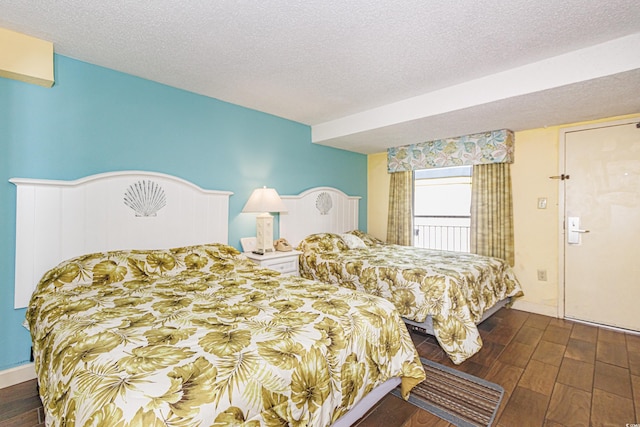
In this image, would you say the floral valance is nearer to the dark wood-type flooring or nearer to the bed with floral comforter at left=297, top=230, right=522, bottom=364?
the bed with floral comforter at left=297, top=230, right=522, bottom=364

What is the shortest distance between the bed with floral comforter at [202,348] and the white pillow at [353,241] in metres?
1.80

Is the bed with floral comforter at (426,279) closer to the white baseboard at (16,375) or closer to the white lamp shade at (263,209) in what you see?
the white lamp shade at (263,209)

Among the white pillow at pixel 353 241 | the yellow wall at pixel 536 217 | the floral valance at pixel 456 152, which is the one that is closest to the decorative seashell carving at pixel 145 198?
the white pillow at pixel 353 241

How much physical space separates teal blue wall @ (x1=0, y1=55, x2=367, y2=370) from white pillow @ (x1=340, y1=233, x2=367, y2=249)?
0.97 meters

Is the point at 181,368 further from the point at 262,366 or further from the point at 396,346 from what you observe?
the point at 396,346

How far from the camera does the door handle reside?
3.20 m

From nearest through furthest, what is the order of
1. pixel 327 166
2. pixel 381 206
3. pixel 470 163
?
pixel 470 163
pixel 327 166
pixel 381 206

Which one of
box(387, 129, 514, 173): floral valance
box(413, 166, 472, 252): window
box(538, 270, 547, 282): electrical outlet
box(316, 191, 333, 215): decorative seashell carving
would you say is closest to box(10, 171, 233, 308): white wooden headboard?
box(316, 191, 333, 215): decorative seashell carving

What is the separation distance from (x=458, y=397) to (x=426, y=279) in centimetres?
91

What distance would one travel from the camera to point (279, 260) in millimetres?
3168

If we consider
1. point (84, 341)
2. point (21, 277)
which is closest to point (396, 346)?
point (84, 341)

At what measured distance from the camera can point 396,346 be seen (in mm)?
1722

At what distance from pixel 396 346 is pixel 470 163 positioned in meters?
2.89

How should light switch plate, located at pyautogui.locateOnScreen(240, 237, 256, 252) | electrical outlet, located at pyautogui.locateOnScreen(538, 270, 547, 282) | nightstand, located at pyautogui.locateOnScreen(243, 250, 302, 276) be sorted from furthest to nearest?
electrical outlet, located at pyautogui.locateOnScreen(538, 270, 547, 282)
light switch plate, located at pyautogui.locateOnScreen(240, 237, 256, 252)
nightstand, located at pyautogui.locateOnScreen(243, 250, 302, 276)
